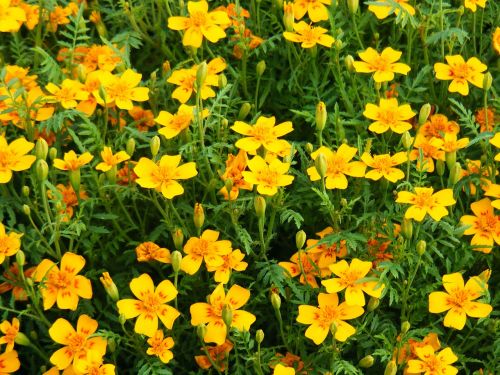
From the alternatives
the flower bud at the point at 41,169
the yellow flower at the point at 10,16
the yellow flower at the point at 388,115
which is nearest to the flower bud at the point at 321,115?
the yellow flower at the point at 388,115

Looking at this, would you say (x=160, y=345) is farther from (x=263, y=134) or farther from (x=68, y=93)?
→ (x=68, y=93)

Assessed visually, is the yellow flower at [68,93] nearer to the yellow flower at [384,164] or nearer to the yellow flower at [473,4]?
the yellow flower at [384,164]

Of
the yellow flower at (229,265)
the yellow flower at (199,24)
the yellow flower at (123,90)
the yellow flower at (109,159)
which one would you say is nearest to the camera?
the yellow flower at (229,265)

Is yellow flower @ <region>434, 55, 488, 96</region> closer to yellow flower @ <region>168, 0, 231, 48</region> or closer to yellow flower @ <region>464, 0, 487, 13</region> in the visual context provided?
yellow flower @ <region>464, 0, 487, 13</region>

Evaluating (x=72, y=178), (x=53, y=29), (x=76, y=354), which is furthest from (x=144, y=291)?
(x=53, y=29)

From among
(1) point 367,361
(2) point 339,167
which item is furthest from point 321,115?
(1) point 367,361

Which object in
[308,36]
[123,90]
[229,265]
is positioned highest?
[308,36]

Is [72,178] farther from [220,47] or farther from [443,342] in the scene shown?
[443,342]
